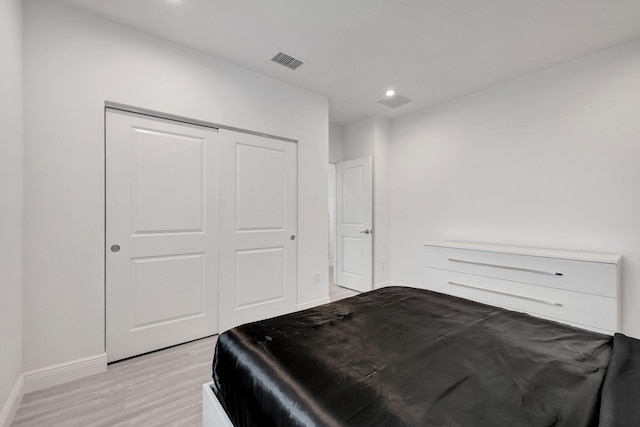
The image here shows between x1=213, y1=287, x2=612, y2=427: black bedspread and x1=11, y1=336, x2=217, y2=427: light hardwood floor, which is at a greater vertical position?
x1=213, y1=287, x2=612, y2=427: black bedspread

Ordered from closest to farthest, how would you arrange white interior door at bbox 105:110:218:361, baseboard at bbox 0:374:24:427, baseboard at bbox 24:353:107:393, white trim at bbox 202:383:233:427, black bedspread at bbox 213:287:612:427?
1. black bedspread at bbox 213:287:612:427
2. white trim at bbox 202:383:233:427
3. baseboard at bbox 0:374:24:427
4. baseboard at bbox 24:353:107:393
5. white interior door at bbox 105:110:218:361

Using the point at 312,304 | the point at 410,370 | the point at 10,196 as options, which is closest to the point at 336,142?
the point at 312,304

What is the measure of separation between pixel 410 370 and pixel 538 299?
2304 mm

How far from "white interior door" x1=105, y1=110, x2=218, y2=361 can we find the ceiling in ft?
2.64

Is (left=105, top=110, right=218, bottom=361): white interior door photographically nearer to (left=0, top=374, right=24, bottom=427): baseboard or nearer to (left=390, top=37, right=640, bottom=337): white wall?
(left=0, top=374, right=24, bottom=427): baseboard

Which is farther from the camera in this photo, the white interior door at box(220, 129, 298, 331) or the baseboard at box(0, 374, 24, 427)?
the white interior door at box(220, 129, 298, 331)

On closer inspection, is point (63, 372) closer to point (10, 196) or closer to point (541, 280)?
point (10, 196)

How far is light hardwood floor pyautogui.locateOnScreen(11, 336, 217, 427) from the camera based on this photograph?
1.55 m

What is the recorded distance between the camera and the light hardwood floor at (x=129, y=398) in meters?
1.55

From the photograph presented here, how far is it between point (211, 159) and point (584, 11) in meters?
3.25

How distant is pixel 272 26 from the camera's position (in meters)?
2.17

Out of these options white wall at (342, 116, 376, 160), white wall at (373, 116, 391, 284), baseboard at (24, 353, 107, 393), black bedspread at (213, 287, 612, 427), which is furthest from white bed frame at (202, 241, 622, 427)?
baseboard at (24, 353, 107, 393)

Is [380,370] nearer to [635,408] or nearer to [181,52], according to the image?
[635,408]

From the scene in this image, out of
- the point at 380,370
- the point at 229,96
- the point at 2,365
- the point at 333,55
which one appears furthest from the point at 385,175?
the point at 2,365
